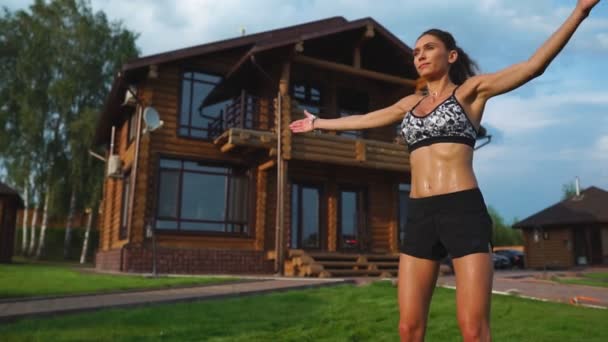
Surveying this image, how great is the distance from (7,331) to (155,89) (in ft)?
33.6

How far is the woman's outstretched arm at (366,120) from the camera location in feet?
10.4

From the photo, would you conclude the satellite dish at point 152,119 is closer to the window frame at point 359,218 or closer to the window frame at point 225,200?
the window frame at point 225,200

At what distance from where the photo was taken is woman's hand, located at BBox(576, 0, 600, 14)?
7.46ft

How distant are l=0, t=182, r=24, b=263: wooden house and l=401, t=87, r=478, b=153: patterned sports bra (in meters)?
24.0

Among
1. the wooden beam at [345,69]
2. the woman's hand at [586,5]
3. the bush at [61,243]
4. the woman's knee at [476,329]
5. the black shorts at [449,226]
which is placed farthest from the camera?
the bush at [61,243]

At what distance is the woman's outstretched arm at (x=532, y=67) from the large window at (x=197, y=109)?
510 inches

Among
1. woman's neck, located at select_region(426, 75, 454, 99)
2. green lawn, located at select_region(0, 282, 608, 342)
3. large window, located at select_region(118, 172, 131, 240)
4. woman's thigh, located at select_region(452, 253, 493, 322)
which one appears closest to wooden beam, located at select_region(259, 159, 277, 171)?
large window, located at select_region(118, 172, 131, 240)

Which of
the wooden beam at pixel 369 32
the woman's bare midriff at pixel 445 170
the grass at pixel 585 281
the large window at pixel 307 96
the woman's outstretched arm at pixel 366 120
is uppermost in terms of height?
the wooden beam at pixel 369 32

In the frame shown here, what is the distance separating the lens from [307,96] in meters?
17.0

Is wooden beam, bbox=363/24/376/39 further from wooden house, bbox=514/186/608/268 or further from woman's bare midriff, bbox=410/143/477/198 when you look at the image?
wooden house, bbox=514/186/608/268

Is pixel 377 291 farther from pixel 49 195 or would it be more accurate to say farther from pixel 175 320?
pixel 49 195

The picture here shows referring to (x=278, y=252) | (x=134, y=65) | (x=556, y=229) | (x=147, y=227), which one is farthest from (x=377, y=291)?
(x=556, y=229)

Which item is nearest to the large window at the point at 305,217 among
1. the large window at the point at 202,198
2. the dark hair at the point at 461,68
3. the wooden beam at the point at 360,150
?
the large window at the point at 202,198

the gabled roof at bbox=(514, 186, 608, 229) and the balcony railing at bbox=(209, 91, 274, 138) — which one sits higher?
the balcony railing at bbox=(209, 91, 274, 138)
